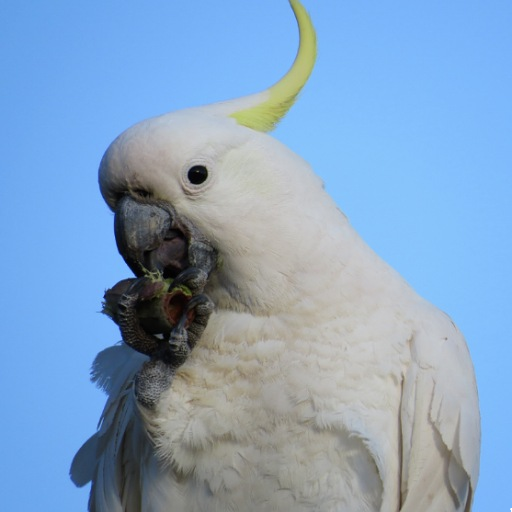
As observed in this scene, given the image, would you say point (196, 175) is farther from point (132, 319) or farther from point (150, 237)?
point (132, 319)

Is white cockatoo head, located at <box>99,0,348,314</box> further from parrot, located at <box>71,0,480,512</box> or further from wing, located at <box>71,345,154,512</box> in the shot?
wing, located at <box>71,345,154,512</box>

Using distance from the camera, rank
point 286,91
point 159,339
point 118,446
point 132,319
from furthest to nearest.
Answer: point 118,446 < point 286,91 < point 159,339 < point 132,319

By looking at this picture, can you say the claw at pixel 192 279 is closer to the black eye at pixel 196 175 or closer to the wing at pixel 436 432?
the black eye at pixel 196 175

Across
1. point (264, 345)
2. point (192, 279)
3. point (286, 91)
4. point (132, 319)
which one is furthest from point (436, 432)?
point (286, 91)

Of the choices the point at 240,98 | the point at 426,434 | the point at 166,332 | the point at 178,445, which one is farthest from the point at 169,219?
the point at 426,434

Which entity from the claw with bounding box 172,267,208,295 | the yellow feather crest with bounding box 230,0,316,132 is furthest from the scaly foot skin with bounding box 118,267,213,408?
the yellow feather crest with bounding box 230,0,316,132

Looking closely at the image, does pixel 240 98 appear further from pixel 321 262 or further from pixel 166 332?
pixel 166 332

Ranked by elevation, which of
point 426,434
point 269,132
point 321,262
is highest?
point 269,132
